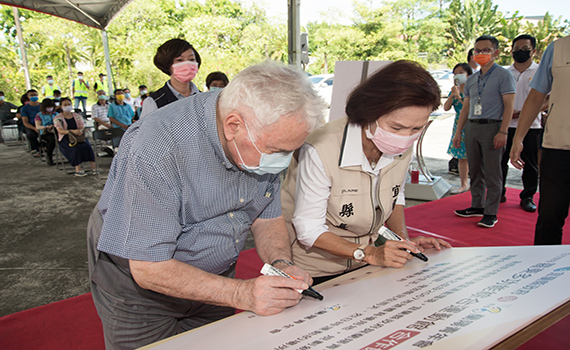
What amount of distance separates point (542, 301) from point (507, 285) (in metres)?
0.12

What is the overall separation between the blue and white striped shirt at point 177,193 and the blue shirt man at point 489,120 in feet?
10.4

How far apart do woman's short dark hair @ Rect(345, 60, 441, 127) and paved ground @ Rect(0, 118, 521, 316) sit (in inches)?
94.8

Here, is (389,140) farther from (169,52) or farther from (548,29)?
(548,29)

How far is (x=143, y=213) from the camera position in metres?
0.90

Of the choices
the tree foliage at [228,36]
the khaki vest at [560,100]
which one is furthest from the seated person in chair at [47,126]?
the tree foliage at [228,36]

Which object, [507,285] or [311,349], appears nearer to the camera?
[311,349]

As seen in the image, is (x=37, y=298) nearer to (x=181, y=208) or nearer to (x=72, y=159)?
(x=181, y=208)

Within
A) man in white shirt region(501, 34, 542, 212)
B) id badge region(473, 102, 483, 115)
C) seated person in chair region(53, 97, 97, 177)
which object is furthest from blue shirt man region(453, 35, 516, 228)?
seated person in chair region(53, 97, 97, 177)

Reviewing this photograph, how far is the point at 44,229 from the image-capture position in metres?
4.08

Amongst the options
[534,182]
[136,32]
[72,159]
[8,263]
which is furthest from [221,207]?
[136,32]

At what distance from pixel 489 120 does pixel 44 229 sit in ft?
15.2

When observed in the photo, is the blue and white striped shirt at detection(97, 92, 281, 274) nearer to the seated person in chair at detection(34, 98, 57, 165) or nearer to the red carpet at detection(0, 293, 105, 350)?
the red carpet at detection(0, 293, 105, 350)

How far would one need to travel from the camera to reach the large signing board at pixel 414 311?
0.81m

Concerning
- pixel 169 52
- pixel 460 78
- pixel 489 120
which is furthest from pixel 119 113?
pixel 489 120
